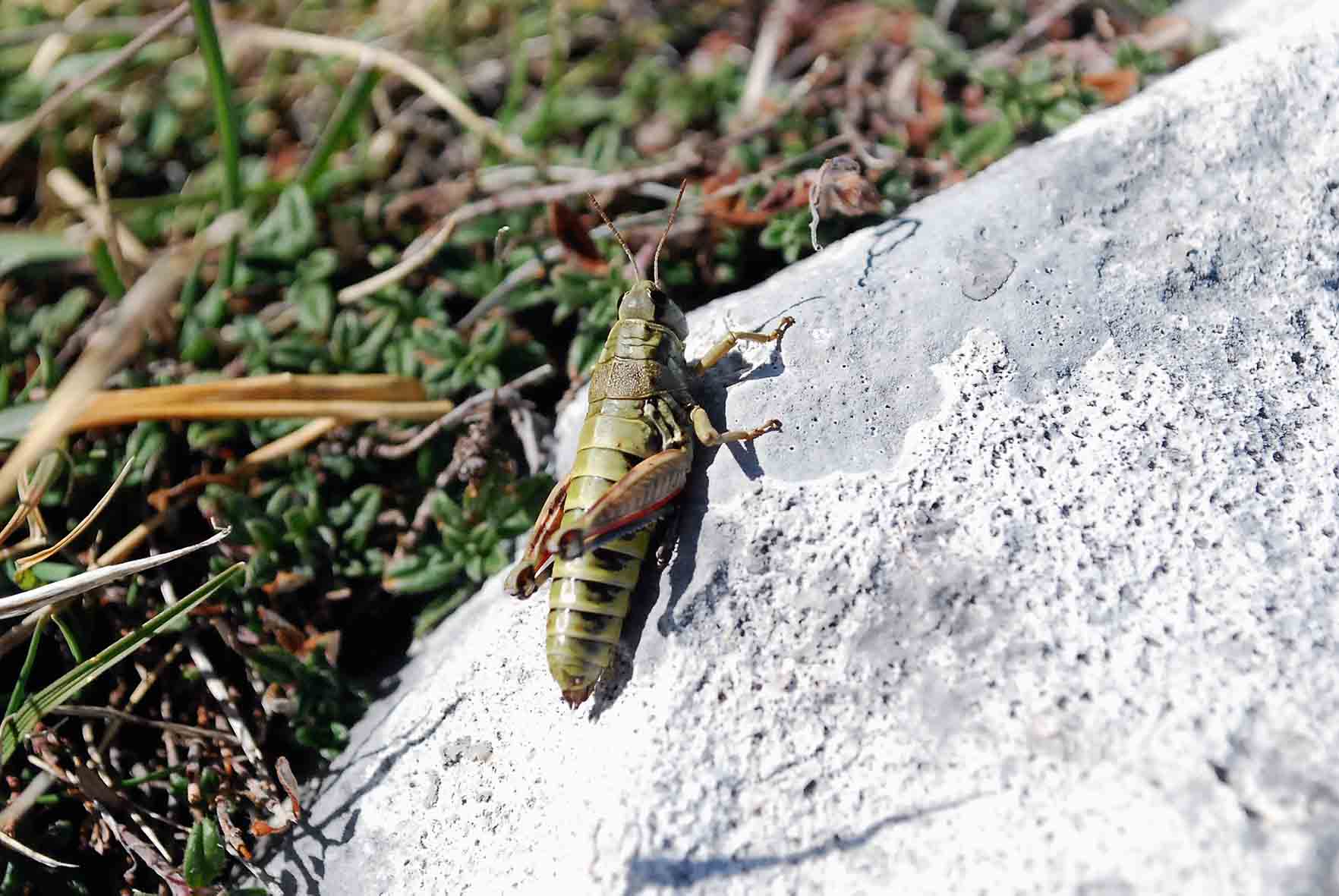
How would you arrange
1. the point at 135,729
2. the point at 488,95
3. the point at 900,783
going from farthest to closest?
the point at 488,95 < the point at 135,729 < the point at 900,783

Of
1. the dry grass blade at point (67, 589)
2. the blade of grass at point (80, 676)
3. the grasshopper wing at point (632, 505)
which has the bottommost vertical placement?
the blade of grass at point (80, 676)

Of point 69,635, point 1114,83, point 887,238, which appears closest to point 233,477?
point 69,635

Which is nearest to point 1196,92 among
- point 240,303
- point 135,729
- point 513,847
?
point 513,847

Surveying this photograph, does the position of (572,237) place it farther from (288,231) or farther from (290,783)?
(290,783)

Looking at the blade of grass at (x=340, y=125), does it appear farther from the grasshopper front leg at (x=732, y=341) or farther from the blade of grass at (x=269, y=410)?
the grasshopper front leg at (x=732, y=341)

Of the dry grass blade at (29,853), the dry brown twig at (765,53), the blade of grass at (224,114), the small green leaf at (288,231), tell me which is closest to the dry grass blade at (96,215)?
the blade of grass at (224,114)

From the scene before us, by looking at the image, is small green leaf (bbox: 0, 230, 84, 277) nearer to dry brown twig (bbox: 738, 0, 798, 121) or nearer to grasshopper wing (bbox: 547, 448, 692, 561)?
grasshopper wing (bbox: 547, 448, 692, 561)

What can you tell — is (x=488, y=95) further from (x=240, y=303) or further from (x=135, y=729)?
(x=135, y=729)
